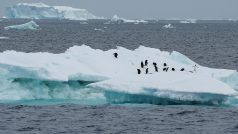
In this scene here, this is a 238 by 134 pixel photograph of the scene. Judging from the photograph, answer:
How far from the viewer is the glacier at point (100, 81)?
2078 centimetres

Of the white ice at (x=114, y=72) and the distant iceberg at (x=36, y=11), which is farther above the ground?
the distant iceberg at (x=36, y=11)

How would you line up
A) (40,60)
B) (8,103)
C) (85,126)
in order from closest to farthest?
1. (85,126)
2. (8,103)
3. (40,60)

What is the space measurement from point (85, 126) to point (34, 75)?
497cm

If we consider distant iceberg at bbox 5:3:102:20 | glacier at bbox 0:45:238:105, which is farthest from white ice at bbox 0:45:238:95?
distant iceberg at bbox 5:3:102:20

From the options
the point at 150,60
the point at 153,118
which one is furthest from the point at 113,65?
the point at 153,118

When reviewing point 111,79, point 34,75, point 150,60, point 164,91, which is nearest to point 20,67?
point 34,75

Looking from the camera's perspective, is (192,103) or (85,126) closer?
(85,126)

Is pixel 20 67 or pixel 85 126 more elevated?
pixel 20 67

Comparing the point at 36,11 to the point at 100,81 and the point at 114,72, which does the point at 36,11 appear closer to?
the point at 114,72

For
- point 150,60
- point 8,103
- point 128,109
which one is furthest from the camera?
point 150,60

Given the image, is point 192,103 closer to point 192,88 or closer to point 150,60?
point 192,88

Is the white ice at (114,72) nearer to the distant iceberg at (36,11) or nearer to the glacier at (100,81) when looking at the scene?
the glacier at (100,81)

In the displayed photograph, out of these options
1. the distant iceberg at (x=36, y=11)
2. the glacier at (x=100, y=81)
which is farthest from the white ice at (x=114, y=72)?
the distant iceberg at (x=36, y=11)

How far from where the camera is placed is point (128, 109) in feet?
67.1
